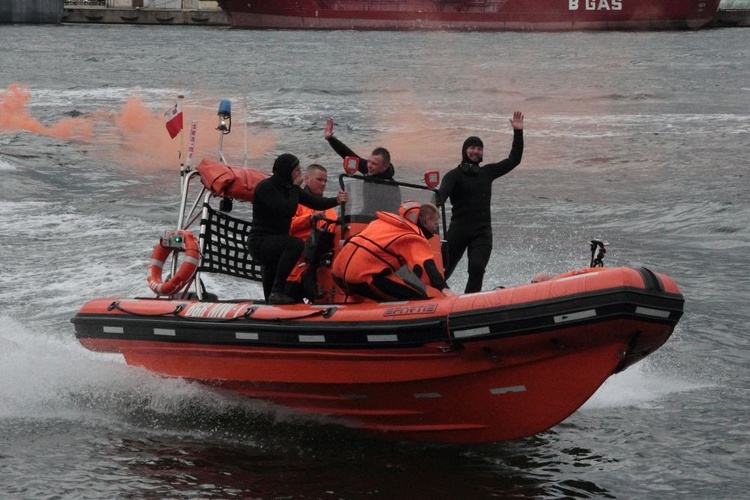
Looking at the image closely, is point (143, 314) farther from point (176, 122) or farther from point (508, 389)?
point (508, 389)

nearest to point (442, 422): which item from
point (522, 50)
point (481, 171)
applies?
point (481, 171)

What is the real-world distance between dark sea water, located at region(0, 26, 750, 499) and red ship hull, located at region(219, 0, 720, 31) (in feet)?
97.8

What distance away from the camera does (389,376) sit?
756 centimetres

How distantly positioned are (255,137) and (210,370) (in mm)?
19327

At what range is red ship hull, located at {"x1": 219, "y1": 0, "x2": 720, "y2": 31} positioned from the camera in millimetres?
72312

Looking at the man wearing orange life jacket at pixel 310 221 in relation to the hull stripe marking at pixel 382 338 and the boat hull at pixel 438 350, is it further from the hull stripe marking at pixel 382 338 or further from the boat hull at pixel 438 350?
the hull stripe marking at pixel 382 338

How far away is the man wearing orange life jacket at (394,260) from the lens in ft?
24.7

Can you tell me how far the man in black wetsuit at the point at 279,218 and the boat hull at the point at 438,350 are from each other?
357 millimetres

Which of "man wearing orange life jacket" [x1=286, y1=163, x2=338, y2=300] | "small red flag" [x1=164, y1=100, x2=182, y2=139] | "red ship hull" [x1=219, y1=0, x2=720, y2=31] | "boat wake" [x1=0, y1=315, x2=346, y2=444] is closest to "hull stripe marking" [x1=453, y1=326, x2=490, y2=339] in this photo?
"boat wake" [x1=0, y1=315, x2=346, y2=444]

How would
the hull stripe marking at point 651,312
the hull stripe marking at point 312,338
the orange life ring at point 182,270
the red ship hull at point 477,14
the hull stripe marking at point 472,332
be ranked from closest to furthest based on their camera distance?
the hull stripe marking at point 651,312, the hull stripe marking at point 472,332, the hull stripe marking at point 312,338, the orange life ring at point 182,270, the red ship hull at point 477,14

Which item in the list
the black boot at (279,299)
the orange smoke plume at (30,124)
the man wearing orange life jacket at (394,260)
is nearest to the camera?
the man wearing orange life jacket at (394,260)

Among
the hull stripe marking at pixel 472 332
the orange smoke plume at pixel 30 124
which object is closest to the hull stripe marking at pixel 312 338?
the hull stripe marking at pixel 472 332

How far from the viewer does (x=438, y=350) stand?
24.1 ft

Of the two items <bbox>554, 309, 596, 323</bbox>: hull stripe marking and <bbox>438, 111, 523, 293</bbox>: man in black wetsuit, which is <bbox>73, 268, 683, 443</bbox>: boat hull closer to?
<bbox>554, 309, 596, 323</bbox>: hull stripe marking
